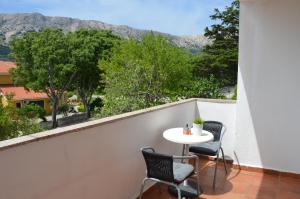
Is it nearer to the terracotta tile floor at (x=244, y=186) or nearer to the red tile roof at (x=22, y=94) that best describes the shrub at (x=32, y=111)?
the red tile roof at (x=22, y=94)

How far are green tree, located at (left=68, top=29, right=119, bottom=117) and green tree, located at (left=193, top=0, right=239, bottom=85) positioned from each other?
8.02 metres

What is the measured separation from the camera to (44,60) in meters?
24.8

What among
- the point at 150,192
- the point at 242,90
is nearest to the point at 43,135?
the point at 150,192

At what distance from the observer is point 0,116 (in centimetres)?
1451

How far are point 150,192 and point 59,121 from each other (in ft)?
95.5

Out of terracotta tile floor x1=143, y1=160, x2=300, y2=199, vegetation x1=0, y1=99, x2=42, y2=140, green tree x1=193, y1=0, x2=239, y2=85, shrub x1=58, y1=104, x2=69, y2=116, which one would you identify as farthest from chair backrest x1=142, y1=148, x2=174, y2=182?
shrub x1=58, y1=104, x2=69, y2=116

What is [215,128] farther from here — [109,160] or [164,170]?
[109,160]

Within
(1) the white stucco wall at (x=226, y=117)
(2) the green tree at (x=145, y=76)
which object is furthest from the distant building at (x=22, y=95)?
(1) the white stucco wall at (x=226, y=117)

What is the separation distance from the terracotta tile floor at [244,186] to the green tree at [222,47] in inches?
803

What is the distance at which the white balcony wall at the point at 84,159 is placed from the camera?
1825mm

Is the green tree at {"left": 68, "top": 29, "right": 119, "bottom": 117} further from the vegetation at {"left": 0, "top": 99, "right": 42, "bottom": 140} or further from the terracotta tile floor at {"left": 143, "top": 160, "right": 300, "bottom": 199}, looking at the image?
the terracotta tile floor at {"left": 143, "top": 160, "right": 300, "bottom": 199}

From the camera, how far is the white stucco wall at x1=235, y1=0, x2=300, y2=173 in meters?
3.89

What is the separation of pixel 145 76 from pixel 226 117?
4.08m

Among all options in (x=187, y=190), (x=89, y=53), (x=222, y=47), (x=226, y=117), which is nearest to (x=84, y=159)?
(x=187, y=190)
